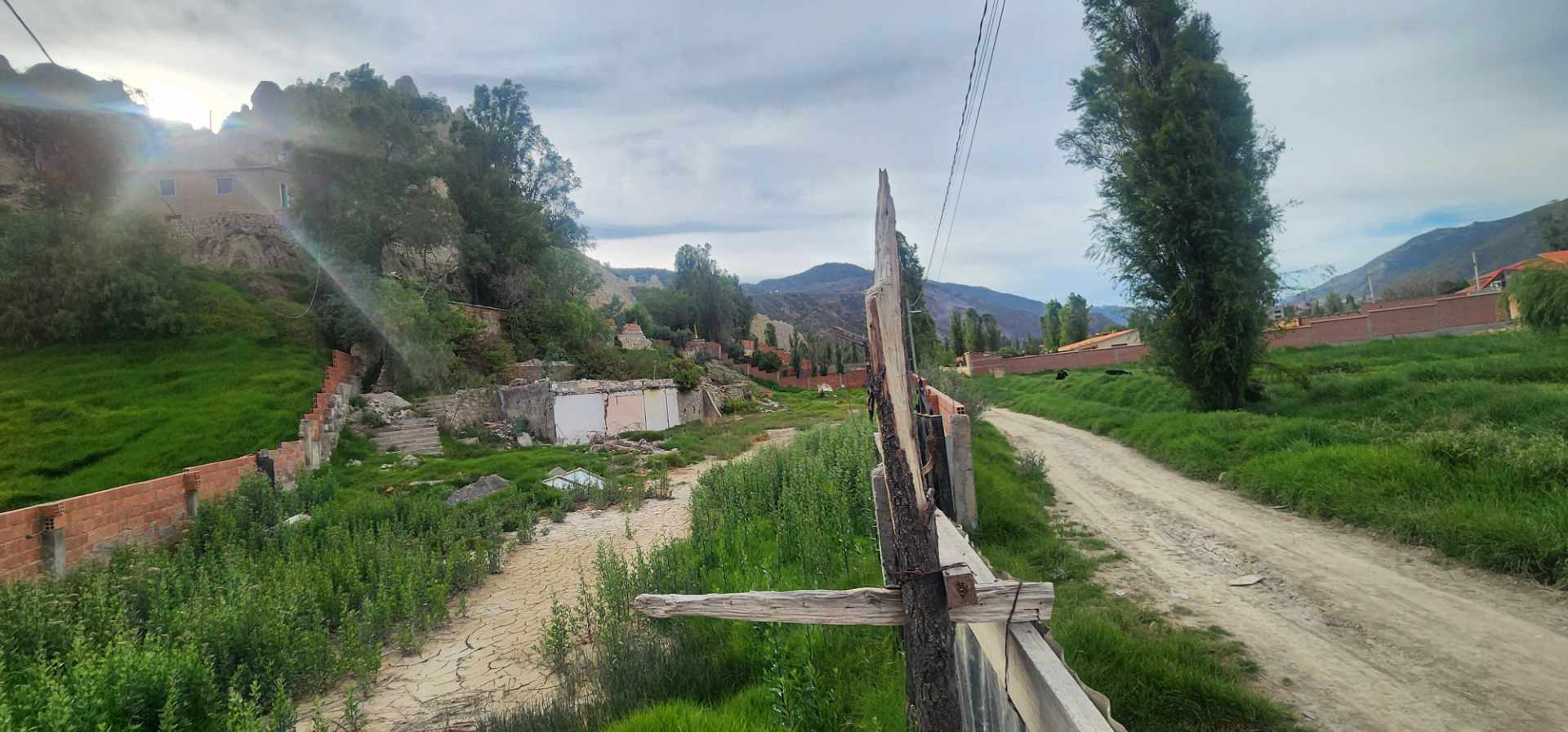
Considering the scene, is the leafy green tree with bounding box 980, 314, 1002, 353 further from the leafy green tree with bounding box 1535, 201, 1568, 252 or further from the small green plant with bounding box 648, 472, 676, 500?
the small green plant with bounding box 648, 472, 676, 500

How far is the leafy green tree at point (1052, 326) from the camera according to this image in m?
60.2

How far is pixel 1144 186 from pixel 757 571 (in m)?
13.6

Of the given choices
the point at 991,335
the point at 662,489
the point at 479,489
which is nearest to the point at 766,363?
the point at 991,335

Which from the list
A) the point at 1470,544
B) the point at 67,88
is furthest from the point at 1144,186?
the point at 67,88

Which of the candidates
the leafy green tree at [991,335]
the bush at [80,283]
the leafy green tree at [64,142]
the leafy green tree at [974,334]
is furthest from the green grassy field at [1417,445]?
the leafy green tree at [991,335]

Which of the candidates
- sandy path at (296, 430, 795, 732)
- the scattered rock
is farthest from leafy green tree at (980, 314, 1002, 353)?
sandy path at (296, 430, 795, 732)

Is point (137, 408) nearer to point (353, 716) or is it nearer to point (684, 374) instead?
point (353, 716)

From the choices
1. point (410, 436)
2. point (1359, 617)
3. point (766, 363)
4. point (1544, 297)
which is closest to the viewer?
point (1359, 617)

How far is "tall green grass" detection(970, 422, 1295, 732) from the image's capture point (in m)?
3.31

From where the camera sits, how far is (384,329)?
66.6 ft

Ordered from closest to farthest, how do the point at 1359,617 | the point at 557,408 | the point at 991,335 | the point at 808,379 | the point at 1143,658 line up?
1. the point at 1143,658
2. the point at 1359,617
3. the point at 557,408
4. the point at 808,379
5. the point at 991,335

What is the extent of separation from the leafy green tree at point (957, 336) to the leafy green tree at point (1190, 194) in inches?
1659

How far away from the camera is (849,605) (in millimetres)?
2242

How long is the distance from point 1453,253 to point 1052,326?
427 ft
